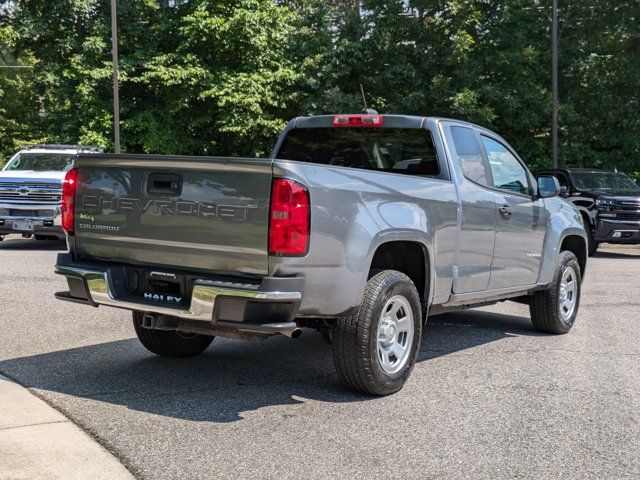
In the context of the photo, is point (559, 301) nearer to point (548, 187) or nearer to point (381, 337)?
point (548, 187)

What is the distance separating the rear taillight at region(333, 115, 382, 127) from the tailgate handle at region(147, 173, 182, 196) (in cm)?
200

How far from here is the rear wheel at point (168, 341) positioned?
6.33 metres

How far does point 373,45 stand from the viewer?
101 feet

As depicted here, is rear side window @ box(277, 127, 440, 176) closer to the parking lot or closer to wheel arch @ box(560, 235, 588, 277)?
the parking lot

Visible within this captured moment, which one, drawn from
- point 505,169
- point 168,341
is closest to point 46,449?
point 168,341

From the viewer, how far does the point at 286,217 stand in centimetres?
471

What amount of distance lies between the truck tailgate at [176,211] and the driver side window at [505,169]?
2912 millimetres

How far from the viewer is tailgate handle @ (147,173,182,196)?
5086 millimetres

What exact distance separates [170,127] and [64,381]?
85.5 feet

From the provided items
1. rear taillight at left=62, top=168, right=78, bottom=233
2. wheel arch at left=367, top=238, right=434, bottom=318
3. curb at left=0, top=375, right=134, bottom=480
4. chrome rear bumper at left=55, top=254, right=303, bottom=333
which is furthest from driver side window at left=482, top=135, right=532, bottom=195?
curb at left=0, top=375, right=134, bottom=480

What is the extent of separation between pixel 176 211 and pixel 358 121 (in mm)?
2097

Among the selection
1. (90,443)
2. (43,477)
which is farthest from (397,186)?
(43,477)

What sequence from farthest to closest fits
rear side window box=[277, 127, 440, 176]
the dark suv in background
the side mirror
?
the dark suv in background < the side mirror < rear side window box=[277, 127, 440, 176]

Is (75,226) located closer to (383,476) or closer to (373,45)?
(383,476)
